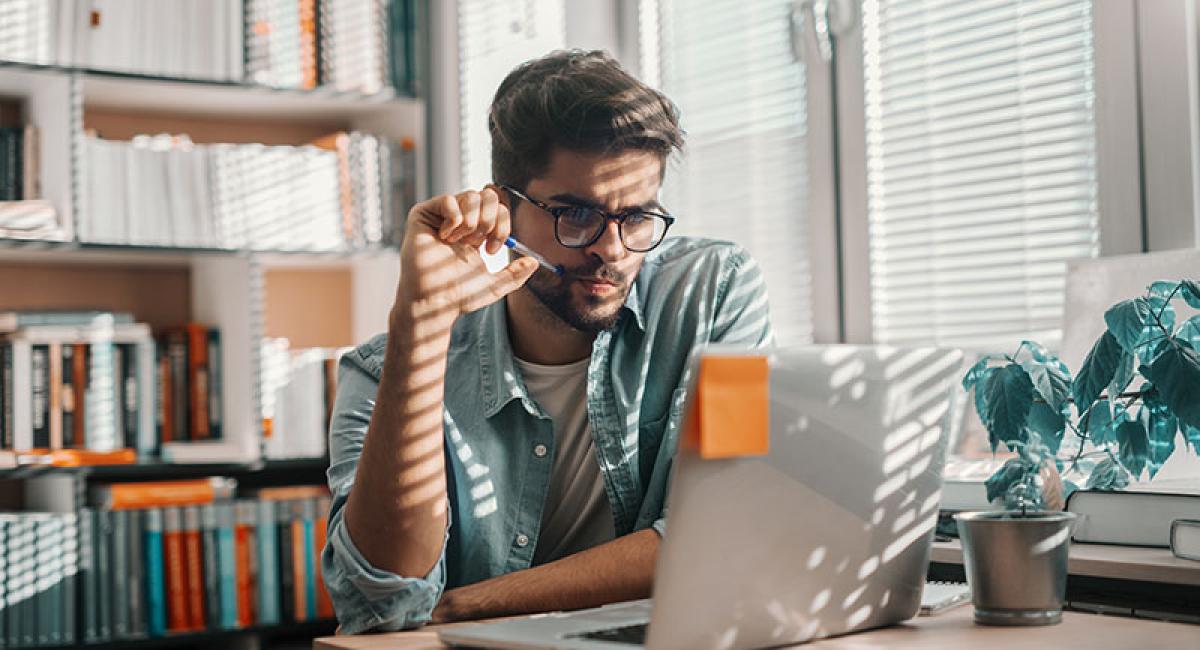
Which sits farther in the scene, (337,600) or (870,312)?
(870,312)

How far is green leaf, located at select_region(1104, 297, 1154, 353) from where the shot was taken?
4.38 ft

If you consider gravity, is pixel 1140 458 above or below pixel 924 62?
below

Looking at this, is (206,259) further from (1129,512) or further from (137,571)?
(1129,512)

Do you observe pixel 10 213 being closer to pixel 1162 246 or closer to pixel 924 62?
pixel 924 62

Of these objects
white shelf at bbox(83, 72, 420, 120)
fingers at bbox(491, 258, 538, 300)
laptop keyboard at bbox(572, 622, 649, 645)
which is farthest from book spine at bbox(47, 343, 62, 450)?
laptop keyboard at bbox(572, 622, 649, 645)

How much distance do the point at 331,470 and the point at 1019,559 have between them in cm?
82

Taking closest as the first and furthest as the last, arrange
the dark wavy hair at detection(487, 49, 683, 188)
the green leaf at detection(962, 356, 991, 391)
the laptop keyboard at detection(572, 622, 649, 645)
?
1. the laptop keyboard at detection(572, 622, 649, 645)
2. the green leaf at detection(962, 356, 991, 391)
3. the dark wavy hair at detection(487, 49, 683, 188)

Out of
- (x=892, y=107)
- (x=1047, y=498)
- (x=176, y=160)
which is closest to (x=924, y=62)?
(x=892, y=107)

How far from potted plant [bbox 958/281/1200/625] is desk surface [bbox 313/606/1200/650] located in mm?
34

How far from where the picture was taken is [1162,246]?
1.89 meters

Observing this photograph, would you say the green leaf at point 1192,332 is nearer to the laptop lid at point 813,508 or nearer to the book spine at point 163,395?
the laptop lid at point 813,508

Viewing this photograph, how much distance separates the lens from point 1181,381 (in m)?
1.27

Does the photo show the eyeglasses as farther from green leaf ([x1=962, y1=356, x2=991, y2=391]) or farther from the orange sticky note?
the orange sticky note

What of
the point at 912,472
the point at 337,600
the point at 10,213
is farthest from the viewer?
the point at 10,213
